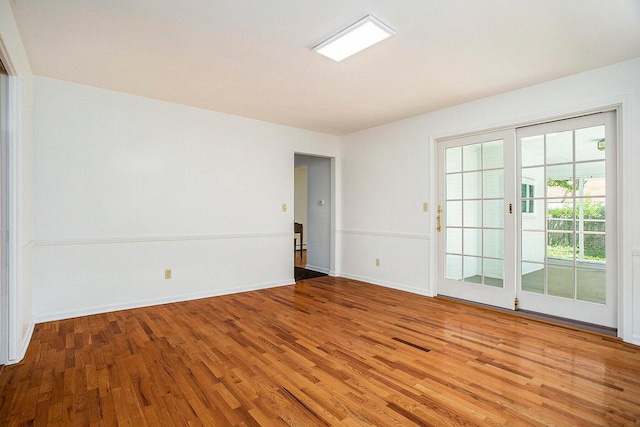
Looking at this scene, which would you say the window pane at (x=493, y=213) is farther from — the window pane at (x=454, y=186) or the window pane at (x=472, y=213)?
the window pane at (x=454, y=186)

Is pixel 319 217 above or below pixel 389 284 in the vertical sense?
above

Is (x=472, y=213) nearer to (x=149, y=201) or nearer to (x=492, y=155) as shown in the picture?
(x=492, y=155)

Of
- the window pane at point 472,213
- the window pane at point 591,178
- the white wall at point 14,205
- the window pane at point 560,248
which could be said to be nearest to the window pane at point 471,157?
the window pane at point 472,213

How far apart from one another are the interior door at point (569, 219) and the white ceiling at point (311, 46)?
656 millimetres

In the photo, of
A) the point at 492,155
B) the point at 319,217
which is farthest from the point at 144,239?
the point at 492,155

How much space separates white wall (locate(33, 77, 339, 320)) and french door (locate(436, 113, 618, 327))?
244 cm

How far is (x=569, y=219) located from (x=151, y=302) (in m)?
4.70

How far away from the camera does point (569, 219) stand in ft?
10.8

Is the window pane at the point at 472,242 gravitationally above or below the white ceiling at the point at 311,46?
below

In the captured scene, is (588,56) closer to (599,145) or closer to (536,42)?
(536,42)

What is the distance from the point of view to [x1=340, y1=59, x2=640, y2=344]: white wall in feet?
9.34

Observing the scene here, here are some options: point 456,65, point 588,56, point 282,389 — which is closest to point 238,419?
point 282,389

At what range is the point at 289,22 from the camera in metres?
2.27

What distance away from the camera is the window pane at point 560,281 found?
3.29 meters
